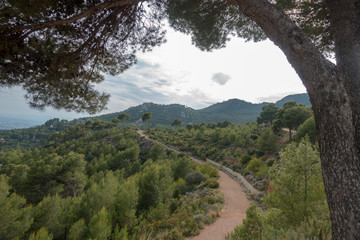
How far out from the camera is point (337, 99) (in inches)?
61.4

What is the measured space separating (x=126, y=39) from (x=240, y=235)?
6.87 m

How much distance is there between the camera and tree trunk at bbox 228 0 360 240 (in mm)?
1438

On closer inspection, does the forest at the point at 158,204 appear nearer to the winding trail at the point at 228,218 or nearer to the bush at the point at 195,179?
the bush at the point at 195,179

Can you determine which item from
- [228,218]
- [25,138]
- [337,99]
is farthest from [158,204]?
[25,138]

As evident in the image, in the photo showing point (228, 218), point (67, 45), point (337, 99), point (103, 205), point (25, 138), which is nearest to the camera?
point (337, 99)

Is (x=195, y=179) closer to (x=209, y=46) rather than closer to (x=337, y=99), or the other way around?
(x=209, y=46)

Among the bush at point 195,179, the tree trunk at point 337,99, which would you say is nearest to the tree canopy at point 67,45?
the tree trunk at point 337,99

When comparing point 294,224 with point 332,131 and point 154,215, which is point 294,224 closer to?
point 332,131

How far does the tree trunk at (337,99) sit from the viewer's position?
1.44 meters

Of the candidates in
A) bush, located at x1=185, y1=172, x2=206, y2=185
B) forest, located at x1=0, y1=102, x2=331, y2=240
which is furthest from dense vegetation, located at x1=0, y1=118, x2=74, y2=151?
bush, located at x1=185, y1=172, x2=206, y2=185

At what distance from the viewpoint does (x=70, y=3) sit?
3588mm

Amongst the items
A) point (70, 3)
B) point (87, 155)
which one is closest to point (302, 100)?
point (87, 155)

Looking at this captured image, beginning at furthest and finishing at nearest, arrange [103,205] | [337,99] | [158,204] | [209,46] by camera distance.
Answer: [158,204], [103,205], [209,46], [337,99]

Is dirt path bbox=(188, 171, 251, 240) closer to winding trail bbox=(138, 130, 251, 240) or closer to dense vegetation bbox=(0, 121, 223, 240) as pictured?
winding trail bbox=(138, 130, 251, 240)
